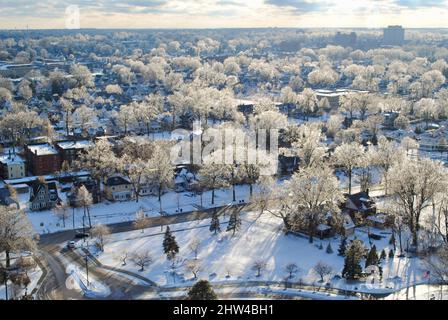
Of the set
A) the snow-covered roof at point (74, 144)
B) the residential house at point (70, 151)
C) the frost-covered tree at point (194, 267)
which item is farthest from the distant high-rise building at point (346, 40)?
the frost-covered tree at point (194, 267)

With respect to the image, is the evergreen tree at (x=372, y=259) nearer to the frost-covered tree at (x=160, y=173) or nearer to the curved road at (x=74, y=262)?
the curved road at (x=74, y=262)

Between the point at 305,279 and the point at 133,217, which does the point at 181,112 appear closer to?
the point at 133,217

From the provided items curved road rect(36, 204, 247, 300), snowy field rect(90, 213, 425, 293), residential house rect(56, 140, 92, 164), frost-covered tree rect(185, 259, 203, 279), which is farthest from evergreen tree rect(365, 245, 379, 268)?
residential house rect(56, 140, 92, 164)

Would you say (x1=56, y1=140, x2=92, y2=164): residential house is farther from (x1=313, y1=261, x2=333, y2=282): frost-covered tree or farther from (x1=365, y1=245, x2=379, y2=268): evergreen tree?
(x1=365, y1=245, x2=379, y2=268): evergreen tree
